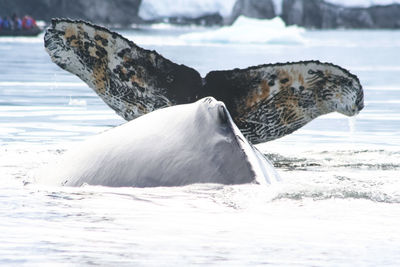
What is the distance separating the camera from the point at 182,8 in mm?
95000

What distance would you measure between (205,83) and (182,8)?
89685 millimetres

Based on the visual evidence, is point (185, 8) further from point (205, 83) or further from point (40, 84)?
point (205, 83)

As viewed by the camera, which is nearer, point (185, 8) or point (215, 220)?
point (215, 220)

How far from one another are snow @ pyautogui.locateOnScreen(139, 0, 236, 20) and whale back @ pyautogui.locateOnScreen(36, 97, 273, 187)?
88299 millimetres

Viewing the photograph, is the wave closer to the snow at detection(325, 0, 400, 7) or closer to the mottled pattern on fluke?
the mottled pattern on fluke

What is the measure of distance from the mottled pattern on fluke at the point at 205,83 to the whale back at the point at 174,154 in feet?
3.22

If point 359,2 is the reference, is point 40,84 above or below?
above

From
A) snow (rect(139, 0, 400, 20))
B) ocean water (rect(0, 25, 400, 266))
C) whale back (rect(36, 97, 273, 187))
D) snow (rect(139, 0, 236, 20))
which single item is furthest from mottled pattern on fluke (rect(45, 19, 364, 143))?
snow (rect(139, 0, 236, 20))

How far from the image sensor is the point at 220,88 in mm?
6066

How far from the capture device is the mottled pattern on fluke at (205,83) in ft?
19.6

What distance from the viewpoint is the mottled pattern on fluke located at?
5988 mm

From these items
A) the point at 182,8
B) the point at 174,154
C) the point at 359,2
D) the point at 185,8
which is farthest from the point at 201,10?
the point at 174,154

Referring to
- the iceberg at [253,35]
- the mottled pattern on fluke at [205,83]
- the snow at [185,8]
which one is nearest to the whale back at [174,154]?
the mottled pattern on fluke at [205,83]

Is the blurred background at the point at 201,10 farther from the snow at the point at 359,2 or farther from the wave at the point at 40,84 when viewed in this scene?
the wave at the point at 40,84
